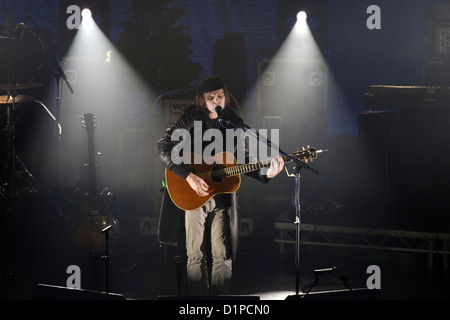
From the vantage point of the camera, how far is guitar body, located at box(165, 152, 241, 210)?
383 cm

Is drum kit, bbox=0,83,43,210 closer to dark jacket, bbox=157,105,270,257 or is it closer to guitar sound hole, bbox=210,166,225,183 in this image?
dark jacket, bbox=157,105,270,257

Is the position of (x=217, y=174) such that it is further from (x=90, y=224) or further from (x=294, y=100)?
(x=294, y=100)

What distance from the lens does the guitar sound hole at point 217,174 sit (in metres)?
3.86

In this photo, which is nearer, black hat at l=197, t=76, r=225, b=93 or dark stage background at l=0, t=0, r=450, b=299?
black hat at l=197, t=76, r=225, b=93

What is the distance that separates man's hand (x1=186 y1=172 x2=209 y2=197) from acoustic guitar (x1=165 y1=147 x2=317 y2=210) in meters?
0.03

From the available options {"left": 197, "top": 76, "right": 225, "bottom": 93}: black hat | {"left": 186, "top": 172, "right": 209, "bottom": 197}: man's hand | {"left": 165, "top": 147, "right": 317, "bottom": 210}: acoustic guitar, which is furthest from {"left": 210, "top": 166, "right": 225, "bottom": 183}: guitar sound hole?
{"left": 197, "top": 76, "right": 225, "bottom": 93}: black hat

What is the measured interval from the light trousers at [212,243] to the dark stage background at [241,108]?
181cm

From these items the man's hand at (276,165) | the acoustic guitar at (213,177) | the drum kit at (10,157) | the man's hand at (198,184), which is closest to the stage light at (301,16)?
the drum kit at (10,157)

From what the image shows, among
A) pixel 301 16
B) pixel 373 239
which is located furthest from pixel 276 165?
pixel 301 16

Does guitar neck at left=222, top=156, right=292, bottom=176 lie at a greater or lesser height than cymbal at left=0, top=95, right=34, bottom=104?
lesser

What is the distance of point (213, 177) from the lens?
3.88m

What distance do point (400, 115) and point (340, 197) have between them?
1468 mm
